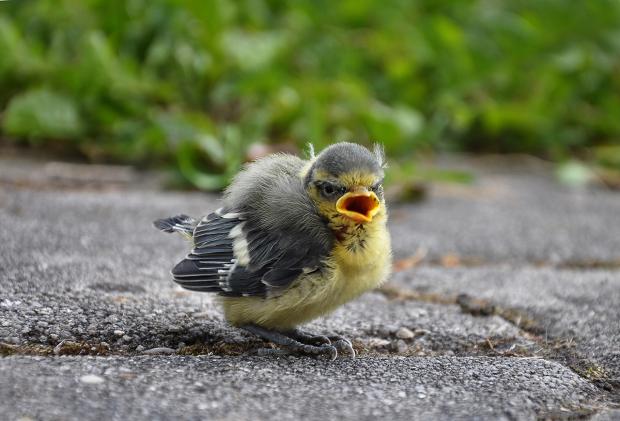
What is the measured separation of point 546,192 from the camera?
4551 millimetres

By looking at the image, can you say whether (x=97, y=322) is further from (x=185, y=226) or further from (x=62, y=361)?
(x=185, y=226)

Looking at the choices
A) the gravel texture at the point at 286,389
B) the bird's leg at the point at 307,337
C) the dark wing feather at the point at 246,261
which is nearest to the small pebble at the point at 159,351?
the gravel texture at the point at 286,389

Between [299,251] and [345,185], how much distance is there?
8.2 inches

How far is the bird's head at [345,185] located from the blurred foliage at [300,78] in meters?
1.70

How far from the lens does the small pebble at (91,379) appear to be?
5.11 ft

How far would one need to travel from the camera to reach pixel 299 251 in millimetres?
2041

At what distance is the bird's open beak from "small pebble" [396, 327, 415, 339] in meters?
0.34

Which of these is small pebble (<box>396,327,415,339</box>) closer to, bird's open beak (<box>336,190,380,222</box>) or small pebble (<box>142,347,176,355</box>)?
bird's open beak (<box>336,190,380,222</box>)

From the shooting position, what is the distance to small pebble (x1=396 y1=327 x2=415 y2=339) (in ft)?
→ 7.11

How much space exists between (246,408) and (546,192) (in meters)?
3.37

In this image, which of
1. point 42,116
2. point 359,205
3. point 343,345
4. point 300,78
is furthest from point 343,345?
point 300,78

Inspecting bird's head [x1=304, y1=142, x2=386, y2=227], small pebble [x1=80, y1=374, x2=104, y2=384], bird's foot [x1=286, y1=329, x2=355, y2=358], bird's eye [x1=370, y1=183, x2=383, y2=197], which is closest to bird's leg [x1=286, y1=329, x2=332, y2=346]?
bird's foot [x1=286, y1=329, x2=355, y2=358]

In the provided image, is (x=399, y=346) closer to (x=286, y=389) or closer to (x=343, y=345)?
(x=343, y=345)

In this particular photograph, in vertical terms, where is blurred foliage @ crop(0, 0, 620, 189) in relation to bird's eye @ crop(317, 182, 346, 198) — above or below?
above
